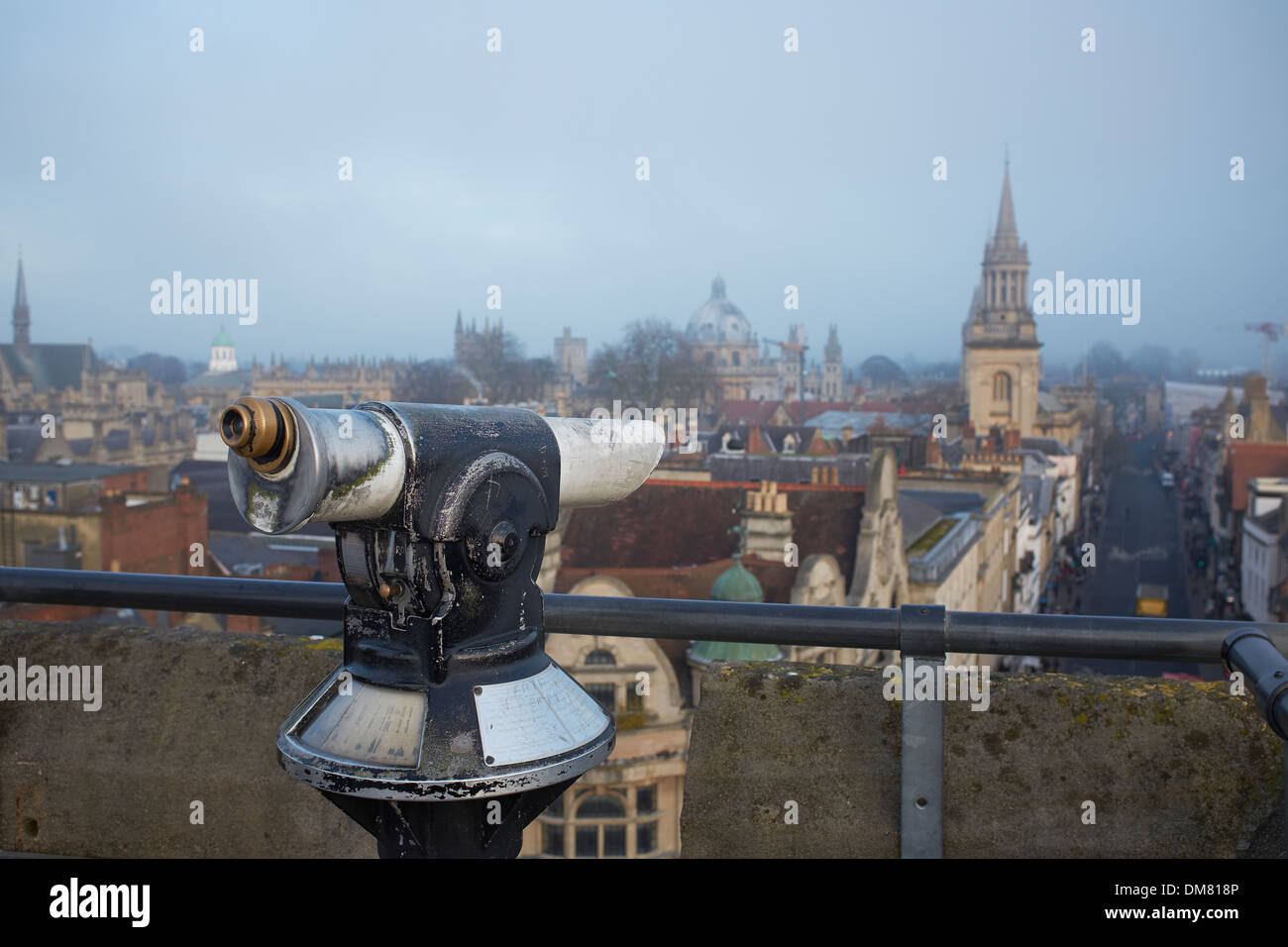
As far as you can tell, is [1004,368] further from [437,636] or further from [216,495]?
[437,636]

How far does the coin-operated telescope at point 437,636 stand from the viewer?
88.0 inches

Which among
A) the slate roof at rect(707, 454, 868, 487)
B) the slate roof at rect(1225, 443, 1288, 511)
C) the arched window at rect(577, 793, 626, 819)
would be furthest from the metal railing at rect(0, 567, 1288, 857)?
the slate roof at rect(1225, 443, 1288, 511)

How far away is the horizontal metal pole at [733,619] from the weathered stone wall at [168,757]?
24 cm

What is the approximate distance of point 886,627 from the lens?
2.96 metres

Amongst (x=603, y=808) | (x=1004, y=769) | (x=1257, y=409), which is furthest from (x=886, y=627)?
(x=1257, y=409)

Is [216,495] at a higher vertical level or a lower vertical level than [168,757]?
lower

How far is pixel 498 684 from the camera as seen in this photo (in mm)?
2398

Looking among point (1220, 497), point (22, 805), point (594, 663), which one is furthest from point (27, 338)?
point (22, 805)

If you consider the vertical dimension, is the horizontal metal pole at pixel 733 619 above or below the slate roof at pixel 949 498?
above

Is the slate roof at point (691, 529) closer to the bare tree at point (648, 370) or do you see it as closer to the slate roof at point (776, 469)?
the slate roof at point (776, 469)

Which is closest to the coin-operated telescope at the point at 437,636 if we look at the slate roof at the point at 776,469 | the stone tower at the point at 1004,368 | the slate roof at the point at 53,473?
the slate roof at the point at 776,469

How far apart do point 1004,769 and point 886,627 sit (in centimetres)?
53

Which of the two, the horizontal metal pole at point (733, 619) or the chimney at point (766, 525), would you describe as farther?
the chimney at point (766, 525)
